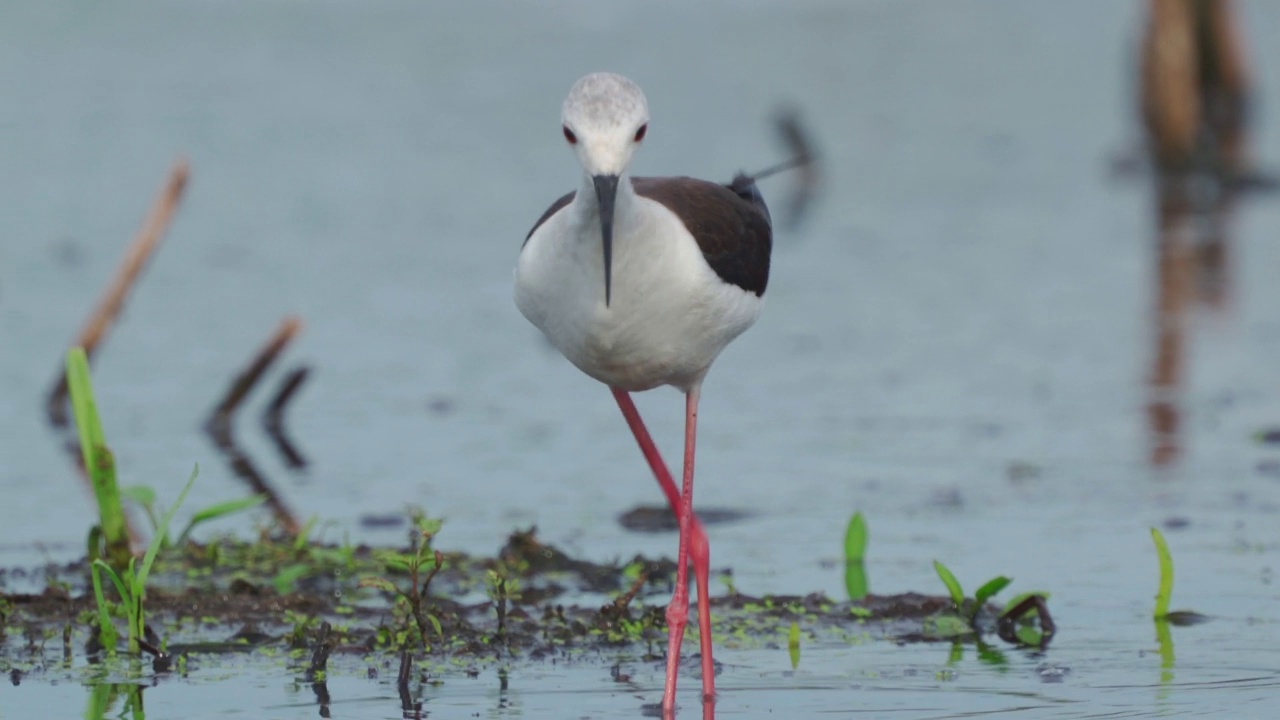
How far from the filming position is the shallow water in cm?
547

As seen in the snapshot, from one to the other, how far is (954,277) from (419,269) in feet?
10.00

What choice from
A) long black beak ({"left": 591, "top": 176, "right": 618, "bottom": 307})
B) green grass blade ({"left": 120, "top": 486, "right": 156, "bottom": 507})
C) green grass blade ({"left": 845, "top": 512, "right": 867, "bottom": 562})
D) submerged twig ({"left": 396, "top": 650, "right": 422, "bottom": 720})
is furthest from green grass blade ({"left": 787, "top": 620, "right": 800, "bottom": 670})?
green grass blade ({"left": 120, "top": 486, "right": 156, "bottom": 507})

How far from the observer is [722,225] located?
16.0 ft

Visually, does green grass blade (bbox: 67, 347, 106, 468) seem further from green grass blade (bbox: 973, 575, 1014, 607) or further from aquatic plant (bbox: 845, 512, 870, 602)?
green grass blade (bbox: 973, 575, 1014, 607)

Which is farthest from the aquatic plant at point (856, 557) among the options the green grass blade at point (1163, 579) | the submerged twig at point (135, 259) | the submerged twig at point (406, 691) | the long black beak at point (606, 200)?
the submerged twig at point (135, 259)

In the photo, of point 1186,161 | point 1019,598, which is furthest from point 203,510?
point 1186,161

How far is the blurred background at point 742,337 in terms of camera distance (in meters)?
7.04

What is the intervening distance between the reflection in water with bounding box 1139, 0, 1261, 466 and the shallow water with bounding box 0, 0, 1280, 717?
0.14m

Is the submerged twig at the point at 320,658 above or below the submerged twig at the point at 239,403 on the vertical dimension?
below

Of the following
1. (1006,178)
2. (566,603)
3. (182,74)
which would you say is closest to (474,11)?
(182,74)

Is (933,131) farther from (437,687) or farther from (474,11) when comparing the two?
(437,687)

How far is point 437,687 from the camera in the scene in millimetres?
4953

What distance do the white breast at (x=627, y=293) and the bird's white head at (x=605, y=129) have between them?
120 mm

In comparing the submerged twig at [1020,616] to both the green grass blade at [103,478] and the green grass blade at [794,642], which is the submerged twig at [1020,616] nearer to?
the green grass blade at [794,642]
